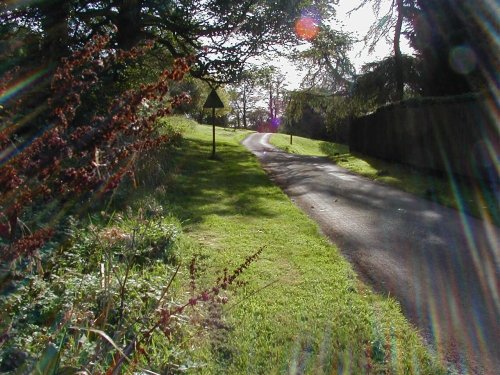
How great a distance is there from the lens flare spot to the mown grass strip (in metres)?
10.7

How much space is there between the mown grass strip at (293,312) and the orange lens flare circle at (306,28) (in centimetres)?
1161

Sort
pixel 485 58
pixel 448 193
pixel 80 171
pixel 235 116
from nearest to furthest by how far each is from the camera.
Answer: pixel 80 171 → pixel 448 193 → pixel 485 58 → pixel 235 116

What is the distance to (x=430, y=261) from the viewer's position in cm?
522

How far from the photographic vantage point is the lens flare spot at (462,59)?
14.3m

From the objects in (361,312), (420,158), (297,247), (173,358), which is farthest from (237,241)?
(420,158)

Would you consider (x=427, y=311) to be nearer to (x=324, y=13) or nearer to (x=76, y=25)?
(x=76, y=25)

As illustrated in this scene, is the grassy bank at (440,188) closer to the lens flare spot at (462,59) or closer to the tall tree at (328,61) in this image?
the lens flare spot at (462,59)

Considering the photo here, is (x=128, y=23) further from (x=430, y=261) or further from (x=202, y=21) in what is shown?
(x=430, y=261)

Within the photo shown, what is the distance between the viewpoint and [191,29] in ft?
51.4

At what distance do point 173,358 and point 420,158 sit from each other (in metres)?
13.2

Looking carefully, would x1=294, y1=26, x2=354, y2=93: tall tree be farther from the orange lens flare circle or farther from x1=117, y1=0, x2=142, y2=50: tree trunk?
x1=117, y1=0, x2=142, y2=50: tree trunk

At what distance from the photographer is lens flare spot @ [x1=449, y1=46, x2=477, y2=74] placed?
1435 cm

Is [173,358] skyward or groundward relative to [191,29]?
groundward

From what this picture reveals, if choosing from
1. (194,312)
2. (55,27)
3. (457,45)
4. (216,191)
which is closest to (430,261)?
(194,312)
